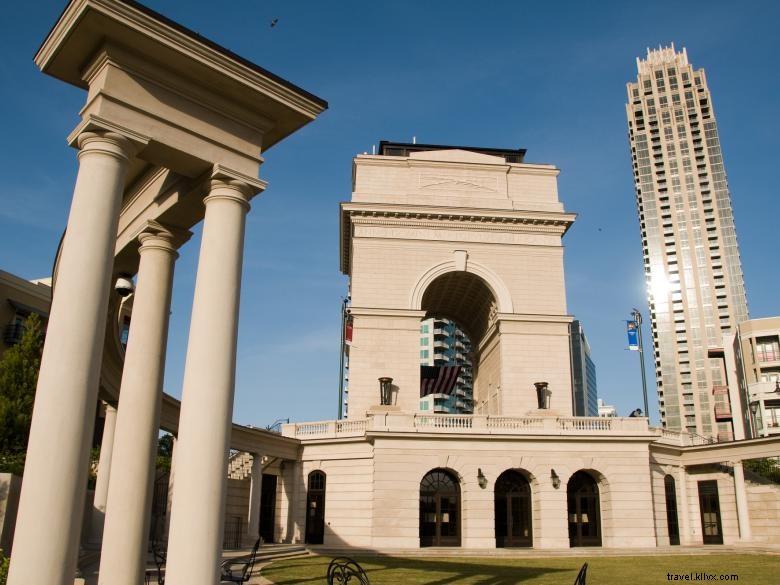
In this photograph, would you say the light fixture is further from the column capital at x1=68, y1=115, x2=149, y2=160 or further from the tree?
the tree

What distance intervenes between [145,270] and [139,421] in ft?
10.4

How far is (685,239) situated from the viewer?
150 metres

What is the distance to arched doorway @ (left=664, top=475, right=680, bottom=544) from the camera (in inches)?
1665

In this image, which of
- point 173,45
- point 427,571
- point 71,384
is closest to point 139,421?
point 71,384

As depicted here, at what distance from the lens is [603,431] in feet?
129

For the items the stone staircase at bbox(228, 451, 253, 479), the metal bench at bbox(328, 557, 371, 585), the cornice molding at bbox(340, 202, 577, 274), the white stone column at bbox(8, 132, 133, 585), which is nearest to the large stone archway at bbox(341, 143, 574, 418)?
the cornice molding at bbox(340, 202, 577, 274)

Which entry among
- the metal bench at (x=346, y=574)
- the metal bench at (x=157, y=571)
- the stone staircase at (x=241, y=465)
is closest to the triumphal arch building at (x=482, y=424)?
the stone staircase at (x=241, y=465)

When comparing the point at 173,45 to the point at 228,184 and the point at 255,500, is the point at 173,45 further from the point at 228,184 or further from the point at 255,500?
the point at 255,500

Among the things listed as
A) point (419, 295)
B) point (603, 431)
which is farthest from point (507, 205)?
point (603, 431)

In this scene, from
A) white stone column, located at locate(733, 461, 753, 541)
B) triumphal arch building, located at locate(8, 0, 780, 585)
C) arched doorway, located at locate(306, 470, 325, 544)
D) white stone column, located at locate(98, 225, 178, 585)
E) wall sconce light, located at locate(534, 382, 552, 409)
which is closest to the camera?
triumphal arch building, located at locate(8, 0, 780, 585)

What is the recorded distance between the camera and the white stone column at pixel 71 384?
9.35 meters

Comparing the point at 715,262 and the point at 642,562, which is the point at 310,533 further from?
the point at 715,262

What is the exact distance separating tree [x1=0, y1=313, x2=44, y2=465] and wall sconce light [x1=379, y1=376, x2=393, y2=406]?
2005 cm

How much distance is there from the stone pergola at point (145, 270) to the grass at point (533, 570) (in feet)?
32.9
